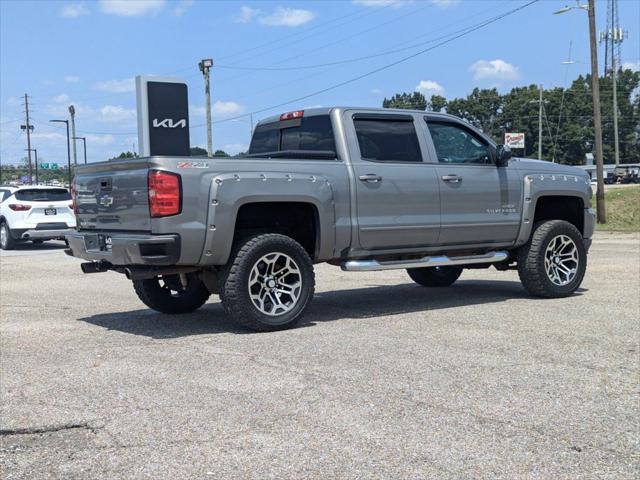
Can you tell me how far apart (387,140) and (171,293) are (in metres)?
2.79

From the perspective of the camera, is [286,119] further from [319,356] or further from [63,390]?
[63,390]

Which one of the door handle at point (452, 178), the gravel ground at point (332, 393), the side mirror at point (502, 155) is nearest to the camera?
the gravel ground at point (332, 393)

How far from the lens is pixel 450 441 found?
3836 millimetres

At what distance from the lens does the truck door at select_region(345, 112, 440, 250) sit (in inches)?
287

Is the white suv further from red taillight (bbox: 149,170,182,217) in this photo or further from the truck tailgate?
red taillight (bbox: 149,170,182,217)

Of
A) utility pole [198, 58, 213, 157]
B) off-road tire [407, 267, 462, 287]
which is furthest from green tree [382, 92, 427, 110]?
off-road tire [407, 267, 462, 287]

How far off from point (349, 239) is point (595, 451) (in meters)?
3.80

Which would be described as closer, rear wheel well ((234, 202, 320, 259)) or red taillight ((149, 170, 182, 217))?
red taillight ((149, 170, 182, 217))

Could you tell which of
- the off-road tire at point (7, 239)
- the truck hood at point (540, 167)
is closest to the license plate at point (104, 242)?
the truck hood at point (540, 167)

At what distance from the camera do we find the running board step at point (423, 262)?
7211 mm

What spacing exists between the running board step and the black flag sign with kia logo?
517 inches

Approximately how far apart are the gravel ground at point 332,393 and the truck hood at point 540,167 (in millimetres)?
1584

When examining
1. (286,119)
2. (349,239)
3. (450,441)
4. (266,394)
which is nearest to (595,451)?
(450,441)

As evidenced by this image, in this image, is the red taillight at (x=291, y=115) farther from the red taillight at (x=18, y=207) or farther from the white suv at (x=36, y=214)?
the red taillight at (x=18, y=207)
